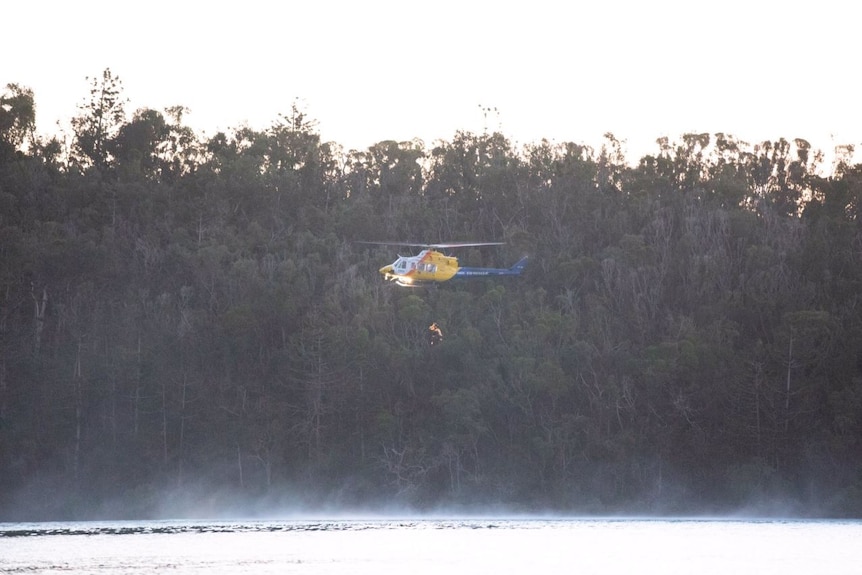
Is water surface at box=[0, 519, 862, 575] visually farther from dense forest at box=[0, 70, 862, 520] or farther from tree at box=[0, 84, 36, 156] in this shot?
tree at box=[0, 84, 36, 156]

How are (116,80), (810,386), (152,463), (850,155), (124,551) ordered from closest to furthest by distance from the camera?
(124,551)
(810,386)
(152,463)
(850,155)
(116,80)

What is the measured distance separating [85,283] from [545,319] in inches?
987

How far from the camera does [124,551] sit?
4488 cm

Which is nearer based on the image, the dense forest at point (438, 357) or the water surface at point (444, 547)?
the water surface at point (444, 547)

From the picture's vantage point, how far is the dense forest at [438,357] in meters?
68.1

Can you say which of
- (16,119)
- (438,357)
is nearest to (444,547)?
(438,357)

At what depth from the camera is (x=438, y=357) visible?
7456cm

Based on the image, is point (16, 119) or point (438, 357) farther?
point (16, 119)

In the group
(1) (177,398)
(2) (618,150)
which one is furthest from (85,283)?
(2) (618,150)

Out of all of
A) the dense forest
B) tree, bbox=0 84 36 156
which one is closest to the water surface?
the dense forest

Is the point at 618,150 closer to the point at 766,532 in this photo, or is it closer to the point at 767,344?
the point at 767,344

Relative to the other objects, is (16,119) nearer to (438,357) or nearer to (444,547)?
(438,357)

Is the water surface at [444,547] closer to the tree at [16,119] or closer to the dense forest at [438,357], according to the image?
the dense forest at [438,357]

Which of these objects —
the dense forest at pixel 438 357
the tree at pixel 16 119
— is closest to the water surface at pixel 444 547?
the dense forest at pixel 438 357
